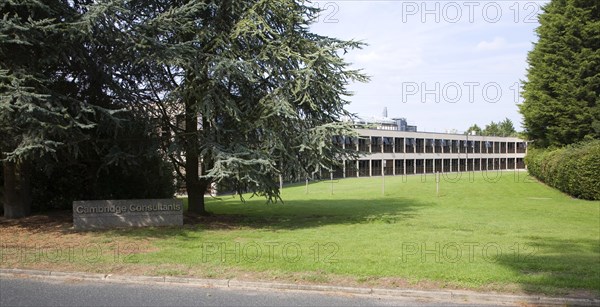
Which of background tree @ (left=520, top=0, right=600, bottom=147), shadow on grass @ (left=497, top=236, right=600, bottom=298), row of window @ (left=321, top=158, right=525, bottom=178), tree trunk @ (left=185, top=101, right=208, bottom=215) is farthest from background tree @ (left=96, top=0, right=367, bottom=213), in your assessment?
row of window @ (left=321, top=158, right=525, bottom=178)

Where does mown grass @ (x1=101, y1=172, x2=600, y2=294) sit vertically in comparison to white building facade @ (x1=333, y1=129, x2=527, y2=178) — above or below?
below

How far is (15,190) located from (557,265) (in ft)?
50.1

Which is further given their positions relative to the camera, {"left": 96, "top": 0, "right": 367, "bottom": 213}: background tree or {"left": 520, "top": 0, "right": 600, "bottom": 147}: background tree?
{"left": 520, "top": 0, "right": 600, "bottom": 147}: background tree

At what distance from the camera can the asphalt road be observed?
647 cm

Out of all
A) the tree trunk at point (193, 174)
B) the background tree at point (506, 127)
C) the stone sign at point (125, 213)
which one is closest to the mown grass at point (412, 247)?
the stone sign at point (125, 213)

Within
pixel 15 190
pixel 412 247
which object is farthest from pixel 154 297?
pixel 15 190

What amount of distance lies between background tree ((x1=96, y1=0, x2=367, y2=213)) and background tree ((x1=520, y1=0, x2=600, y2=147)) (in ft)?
78.4

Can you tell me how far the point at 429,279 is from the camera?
735 cm

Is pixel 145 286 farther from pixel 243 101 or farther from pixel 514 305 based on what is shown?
pixel 243 101

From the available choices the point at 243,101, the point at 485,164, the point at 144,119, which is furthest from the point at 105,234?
the point at 485,164

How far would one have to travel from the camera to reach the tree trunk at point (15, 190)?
14969 millimetres

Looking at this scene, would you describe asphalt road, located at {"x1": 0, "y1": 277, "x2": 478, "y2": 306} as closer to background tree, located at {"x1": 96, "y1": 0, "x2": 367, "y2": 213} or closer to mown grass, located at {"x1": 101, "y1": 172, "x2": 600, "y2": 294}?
mown grass, located at {"x1": 101, "y1": 172, "x2": 600, "y2": 294}

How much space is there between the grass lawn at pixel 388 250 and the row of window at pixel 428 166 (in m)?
41.3

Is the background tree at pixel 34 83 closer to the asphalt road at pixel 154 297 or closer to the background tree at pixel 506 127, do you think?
the asphalt road at pixel 154 297
